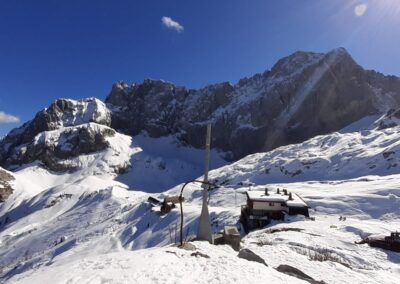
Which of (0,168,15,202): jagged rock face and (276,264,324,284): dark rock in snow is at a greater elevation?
(0,168,15,202): jagged rock face

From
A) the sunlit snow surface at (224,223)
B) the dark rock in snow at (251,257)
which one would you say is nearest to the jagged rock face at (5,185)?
the sunlit snow surface at (224,223)

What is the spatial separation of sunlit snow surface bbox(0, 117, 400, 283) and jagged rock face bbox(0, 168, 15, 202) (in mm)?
3673

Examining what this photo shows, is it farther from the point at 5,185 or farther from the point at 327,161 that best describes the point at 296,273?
the point at 5,185

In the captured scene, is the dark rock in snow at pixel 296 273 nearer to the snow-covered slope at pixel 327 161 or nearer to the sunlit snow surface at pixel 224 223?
the sunlit snow surface at pixel 224 223

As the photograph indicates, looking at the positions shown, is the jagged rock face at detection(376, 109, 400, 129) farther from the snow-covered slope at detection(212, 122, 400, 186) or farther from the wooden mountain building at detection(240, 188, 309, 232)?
the wooden mountain building at detection(240, 188, 309, 232)

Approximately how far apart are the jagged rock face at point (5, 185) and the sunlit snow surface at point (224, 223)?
12.1 ft

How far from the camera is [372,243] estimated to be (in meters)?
26.2

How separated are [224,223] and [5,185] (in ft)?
479

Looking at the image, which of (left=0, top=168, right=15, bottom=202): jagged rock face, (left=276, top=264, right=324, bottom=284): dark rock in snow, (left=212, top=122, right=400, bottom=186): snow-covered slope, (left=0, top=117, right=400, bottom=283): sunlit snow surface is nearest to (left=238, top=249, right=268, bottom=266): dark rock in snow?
(left=0, top=117, right=400, bottom=283): sunlit snow surface

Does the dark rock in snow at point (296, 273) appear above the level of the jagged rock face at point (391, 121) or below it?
below

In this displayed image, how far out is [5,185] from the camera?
166875 millimetres

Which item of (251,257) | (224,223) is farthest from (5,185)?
(251,257)

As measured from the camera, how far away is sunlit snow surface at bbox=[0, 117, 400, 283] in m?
12.9

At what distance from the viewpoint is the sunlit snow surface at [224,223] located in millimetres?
12883
